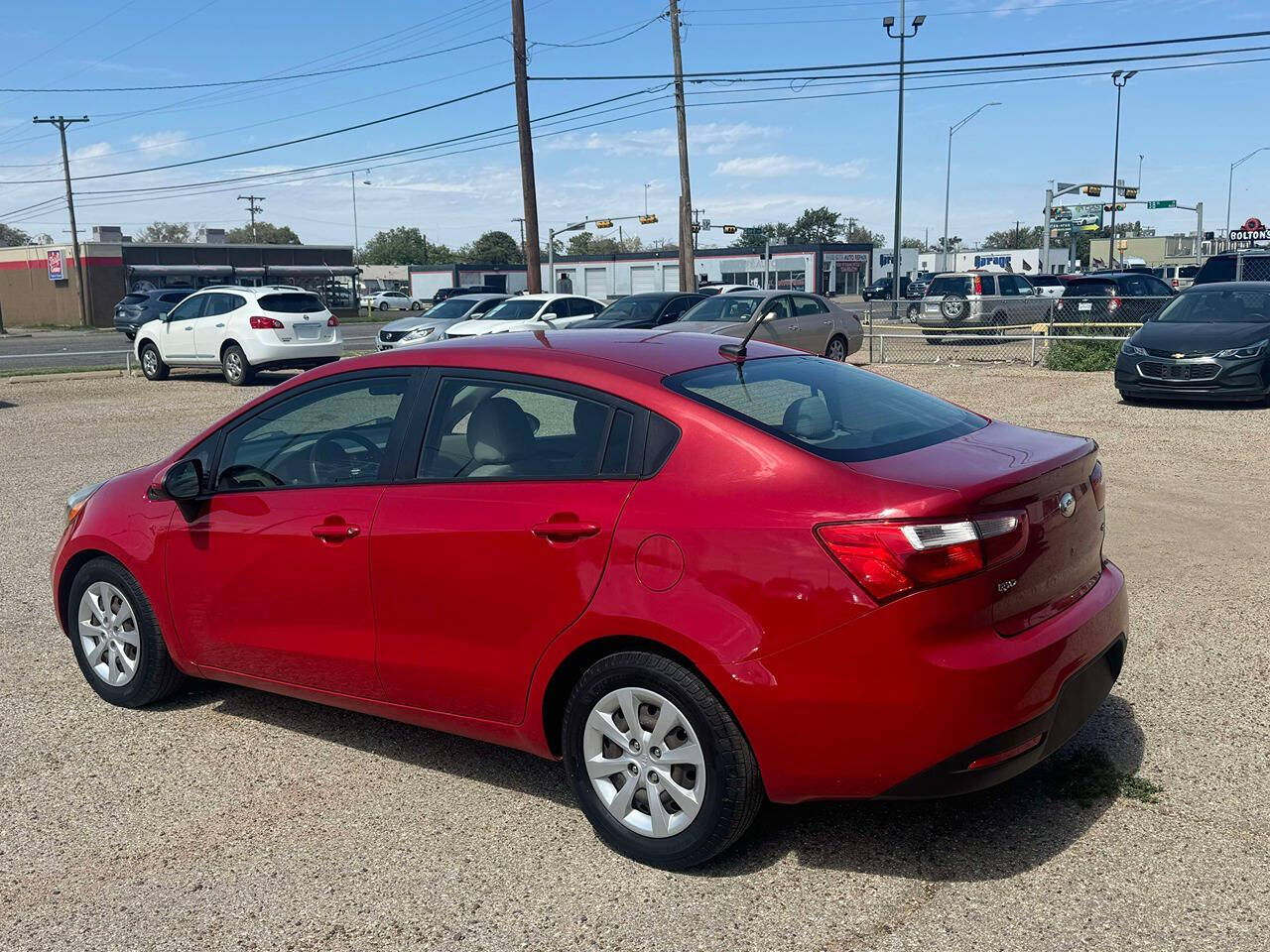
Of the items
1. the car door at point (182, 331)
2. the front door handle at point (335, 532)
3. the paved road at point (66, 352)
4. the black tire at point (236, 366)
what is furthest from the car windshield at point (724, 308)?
the front door handle at point (335, 532)

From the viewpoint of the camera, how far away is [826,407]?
4.06 metres

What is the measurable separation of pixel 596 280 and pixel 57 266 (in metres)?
40.8

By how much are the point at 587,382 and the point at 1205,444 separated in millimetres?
10096

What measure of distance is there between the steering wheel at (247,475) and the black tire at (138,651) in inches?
28.7

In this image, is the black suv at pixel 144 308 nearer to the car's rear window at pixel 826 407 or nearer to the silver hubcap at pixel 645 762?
the car's rear window at pixel 826 407

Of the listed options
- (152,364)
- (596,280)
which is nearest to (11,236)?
(596,280)

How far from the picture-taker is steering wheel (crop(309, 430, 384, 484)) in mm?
4324

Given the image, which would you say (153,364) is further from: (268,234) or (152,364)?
(268,234)

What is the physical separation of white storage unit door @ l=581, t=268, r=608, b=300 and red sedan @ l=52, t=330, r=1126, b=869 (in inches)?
3361

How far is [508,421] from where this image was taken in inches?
159

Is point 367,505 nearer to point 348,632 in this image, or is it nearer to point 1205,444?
point 348,632

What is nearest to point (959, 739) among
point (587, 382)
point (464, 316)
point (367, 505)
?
point (587, 382)

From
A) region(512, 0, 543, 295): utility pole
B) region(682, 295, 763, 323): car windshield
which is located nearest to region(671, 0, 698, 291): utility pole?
region(512, 0, 543, 295): utility pole

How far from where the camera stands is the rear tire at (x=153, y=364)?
21.6 m
